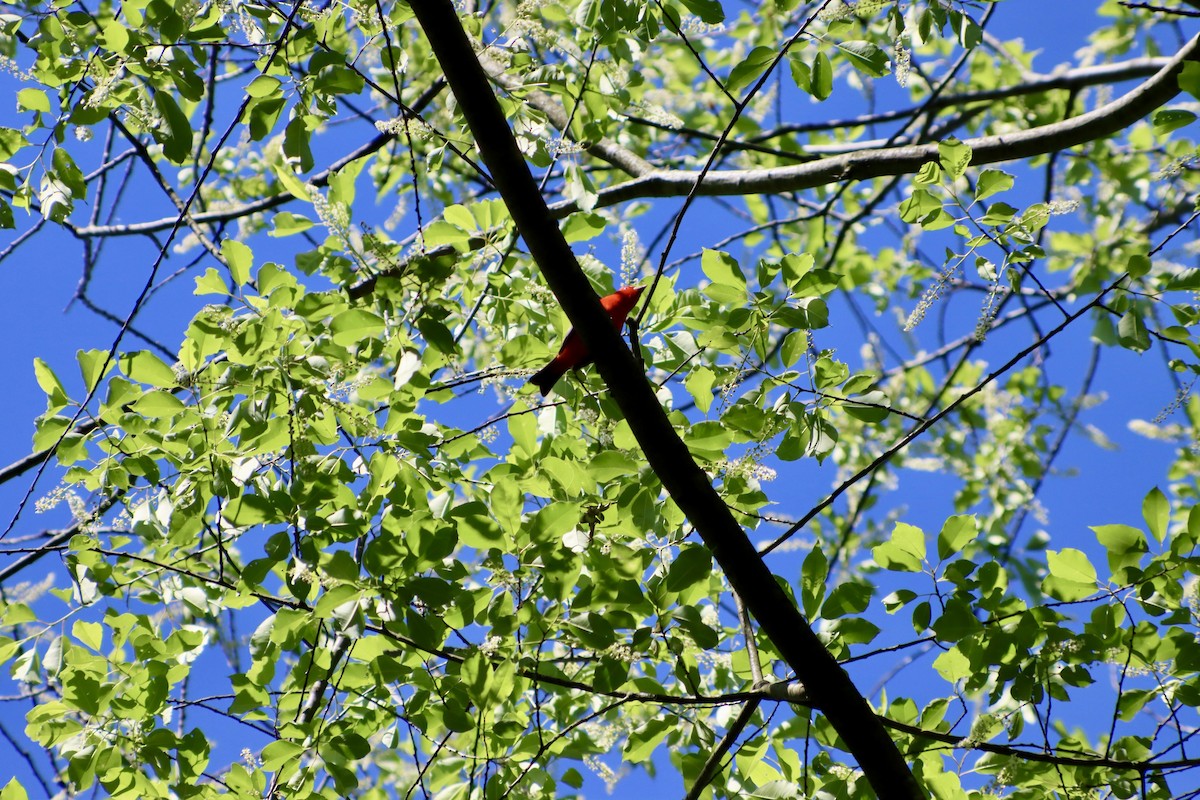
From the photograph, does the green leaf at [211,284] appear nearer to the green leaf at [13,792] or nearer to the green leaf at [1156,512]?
the green leaf at [13,792]

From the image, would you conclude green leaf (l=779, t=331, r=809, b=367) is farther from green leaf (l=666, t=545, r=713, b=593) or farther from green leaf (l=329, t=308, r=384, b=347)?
green leaf (l=329, t=308, r=384, b=347)

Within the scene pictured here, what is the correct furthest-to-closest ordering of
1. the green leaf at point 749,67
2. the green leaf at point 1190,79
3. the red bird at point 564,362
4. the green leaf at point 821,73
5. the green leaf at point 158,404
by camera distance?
the red bird at point 564,362, the green leaf at point 821,73, the green leaf at point 749,67, the green leaf at point 158,404, the green leaf at point 1190,79

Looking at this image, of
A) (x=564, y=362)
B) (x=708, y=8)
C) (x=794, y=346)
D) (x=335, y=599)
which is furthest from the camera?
(x=564, y=362)

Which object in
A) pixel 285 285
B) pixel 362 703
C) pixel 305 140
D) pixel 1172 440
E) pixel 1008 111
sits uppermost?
pixel 1008 111

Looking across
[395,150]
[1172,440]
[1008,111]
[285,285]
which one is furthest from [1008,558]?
[285,285]

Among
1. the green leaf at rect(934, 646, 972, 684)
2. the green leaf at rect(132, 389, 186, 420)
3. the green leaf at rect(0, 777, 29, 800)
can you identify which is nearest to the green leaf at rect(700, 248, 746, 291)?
the green leaf at rect(934, 646, 972, 684)

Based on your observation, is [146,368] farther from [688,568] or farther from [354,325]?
[688,568]

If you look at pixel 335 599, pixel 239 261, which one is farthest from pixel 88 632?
pixel 239 261

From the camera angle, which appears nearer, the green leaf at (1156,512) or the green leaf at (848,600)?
the green leaf at (1156,512)

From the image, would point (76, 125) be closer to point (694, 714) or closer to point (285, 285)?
point (285, 285)

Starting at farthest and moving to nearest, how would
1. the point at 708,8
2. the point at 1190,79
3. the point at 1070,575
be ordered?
the point at 708,8
the point at 1070,575
the point at 1190,79

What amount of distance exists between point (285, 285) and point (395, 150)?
3120 mm

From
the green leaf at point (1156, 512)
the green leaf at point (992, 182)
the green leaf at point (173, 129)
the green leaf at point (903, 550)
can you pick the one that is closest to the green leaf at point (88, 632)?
the green leaf at point (173, 129)

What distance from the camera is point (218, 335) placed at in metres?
2.18
